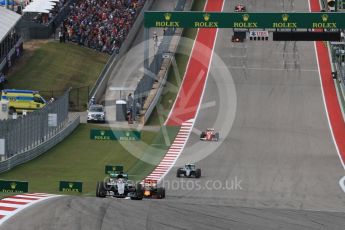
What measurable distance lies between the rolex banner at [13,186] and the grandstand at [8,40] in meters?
35.6

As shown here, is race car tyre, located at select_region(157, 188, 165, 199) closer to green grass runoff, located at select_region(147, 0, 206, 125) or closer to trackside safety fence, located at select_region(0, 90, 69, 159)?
trackside safety fence, located at select_region(0, 90, 69, 159)

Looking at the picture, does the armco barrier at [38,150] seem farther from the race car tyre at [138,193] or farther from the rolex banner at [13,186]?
the rolex banner at [13,186]

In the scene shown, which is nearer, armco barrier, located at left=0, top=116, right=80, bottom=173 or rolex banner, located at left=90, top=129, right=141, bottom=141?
armco barrier, located at left=0, top=116, right=80, bottom=173

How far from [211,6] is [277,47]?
1246cm

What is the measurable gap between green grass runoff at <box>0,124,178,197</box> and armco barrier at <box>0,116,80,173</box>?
268 mm

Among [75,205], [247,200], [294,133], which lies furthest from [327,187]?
[75,205]

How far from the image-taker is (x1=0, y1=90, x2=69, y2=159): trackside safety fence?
52812 mm

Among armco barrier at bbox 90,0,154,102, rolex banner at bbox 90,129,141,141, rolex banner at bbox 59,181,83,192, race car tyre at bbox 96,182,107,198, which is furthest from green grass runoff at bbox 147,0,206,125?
race car tyre at bbox 96,182,107,198

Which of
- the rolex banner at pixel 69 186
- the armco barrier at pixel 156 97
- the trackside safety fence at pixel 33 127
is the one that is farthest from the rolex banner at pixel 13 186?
the armco barrier at pixel 156 97

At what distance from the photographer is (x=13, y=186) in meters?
39.8

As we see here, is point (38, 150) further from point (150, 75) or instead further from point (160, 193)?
point (150, 75)

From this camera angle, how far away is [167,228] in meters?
29.3

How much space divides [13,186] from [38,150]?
17.9 metres

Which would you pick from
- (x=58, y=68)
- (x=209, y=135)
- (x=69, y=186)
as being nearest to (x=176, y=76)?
(x=58, y=68)
